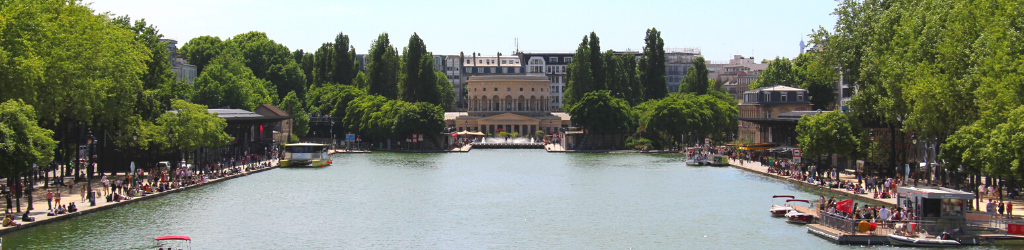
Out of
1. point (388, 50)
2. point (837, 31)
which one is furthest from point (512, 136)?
point (837, 31)

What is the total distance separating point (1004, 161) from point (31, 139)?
39.6 m

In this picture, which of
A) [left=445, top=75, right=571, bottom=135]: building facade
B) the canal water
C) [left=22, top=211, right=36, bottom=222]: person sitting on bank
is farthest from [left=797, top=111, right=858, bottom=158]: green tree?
[left=445, top=75, right=571, bottom=135]: building facade

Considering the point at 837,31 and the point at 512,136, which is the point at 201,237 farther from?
the point at 512,136

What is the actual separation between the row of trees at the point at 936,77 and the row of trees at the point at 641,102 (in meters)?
49.9

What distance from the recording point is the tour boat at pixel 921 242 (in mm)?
38219

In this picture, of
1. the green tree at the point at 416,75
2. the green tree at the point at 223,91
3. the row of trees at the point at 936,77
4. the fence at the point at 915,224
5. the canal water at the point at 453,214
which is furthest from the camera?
the green tree at the point at 416,75

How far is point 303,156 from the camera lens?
9494cm

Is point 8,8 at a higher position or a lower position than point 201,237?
higher

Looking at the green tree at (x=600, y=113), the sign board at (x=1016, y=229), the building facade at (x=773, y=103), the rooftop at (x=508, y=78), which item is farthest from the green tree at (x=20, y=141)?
the rooftop at (x=508, y=78)

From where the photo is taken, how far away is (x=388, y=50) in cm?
14750

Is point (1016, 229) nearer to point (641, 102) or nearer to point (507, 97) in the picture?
point (641, 102)

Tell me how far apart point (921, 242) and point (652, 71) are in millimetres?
113537

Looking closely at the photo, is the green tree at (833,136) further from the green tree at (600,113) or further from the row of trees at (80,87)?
the green tree at (600,113)

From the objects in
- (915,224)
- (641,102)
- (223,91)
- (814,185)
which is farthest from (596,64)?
(915,224)
